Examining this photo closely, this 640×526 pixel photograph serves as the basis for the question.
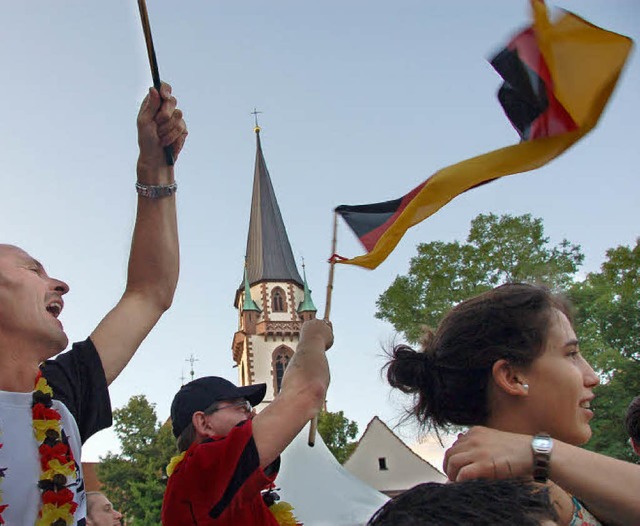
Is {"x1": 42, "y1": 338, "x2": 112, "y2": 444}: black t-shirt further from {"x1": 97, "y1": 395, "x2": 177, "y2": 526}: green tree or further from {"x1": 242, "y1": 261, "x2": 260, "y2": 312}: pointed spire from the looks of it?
{"x1": 242, "y1": 261, "x2": 260, "y2": 312}: pointed spire

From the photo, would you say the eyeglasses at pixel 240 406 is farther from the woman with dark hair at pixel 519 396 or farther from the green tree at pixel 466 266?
the green tree at pixel 466 266

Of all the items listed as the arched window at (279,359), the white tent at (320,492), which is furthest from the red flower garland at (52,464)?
the arched window at (279,359)

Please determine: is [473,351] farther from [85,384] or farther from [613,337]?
[613,337]

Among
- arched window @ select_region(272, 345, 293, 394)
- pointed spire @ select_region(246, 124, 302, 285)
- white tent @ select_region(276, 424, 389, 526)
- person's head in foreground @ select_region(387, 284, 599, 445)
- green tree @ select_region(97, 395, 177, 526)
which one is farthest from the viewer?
pointed spire @ select_region(246, 124, 302, 285)

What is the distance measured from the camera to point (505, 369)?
197 centimetres

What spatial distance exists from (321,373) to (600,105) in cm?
124

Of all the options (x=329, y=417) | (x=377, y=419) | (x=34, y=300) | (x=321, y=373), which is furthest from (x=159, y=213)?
(x=329, y=417)

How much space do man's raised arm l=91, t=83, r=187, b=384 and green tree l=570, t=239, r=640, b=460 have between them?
17112 millimetres

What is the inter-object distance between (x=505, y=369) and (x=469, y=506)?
873 mm

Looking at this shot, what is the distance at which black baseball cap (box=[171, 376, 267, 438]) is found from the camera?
11.1 ft

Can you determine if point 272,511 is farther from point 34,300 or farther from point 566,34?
point 566,34

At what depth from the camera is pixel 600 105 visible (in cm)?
250

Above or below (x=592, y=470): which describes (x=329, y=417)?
above

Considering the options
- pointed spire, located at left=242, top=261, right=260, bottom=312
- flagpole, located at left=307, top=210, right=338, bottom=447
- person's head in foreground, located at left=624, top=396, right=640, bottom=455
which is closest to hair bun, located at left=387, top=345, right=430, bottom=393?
flagpole, located at left=307, top=210, right=338, bottom=447
